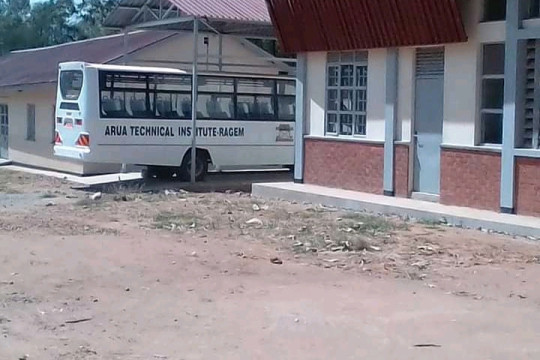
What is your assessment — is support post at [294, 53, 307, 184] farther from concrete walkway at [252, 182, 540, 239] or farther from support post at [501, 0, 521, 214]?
support post at [501, 0, 521, 214]

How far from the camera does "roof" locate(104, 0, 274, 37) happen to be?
23.4 metres

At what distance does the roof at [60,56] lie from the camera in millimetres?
28281

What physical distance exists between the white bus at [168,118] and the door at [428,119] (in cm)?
787

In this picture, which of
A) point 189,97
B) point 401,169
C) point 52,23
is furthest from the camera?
point 52,23

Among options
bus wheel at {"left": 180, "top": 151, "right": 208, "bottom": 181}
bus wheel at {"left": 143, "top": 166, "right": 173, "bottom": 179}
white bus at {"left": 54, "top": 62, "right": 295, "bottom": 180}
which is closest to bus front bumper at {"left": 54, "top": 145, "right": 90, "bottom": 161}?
white bus at {"left": 54, "top": 62, "right": 295, "bottom": 180}

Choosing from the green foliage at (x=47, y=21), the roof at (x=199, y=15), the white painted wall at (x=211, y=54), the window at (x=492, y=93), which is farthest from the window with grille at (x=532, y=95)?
the green foliage at (x=47, y=21)

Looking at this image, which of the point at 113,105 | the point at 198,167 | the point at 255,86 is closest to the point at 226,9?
the point at 255,86

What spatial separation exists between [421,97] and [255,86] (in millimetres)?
8235

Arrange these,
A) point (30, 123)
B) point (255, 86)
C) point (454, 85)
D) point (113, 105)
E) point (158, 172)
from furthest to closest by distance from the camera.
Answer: point (30, 123) → point (158, 172) → point (255, 86) → point (113, 105) → point (454, 85)

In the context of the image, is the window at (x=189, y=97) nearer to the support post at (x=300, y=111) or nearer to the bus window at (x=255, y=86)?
the bus window at (x=255, y=86)

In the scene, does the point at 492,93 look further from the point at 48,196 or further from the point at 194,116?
the point at 48,196

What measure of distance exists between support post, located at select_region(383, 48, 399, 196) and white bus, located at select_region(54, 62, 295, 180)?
7.16 metres

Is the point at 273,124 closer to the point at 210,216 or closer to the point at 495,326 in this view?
the point at 210,216

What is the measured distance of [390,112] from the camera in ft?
60.5
